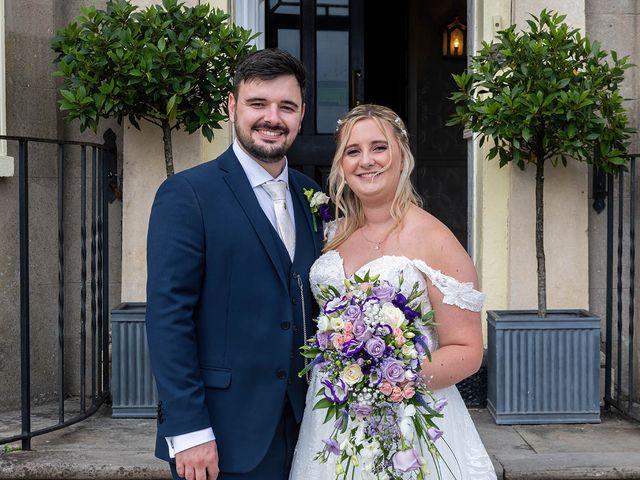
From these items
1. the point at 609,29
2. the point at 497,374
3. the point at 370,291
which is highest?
the point at 609,29

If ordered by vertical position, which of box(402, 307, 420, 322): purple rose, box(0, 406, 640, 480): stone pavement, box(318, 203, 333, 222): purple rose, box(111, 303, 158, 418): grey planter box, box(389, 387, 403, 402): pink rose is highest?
box(318, 203, 333, 222): purple rose

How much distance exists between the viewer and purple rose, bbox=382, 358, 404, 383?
88.3 inches

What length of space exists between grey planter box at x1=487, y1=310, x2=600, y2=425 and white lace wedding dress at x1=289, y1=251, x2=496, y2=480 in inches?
78.2

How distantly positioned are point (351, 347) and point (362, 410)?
198mm

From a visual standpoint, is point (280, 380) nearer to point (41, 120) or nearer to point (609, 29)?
point (41, 120)

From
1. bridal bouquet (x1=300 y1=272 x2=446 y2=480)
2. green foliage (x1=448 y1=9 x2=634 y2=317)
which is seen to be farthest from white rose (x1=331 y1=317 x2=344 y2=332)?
green foliage (x1=448 y1=9 x2=634 y2=317)

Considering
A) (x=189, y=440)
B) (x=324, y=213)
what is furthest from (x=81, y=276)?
(x=189, y=440)

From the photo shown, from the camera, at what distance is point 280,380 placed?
2.58 metres

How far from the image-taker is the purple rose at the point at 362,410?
2295 mm

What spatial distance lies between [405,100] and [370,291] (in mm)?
7047

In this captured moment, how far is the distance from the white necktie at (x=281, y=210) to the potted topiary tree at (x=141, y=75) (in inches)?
80.0

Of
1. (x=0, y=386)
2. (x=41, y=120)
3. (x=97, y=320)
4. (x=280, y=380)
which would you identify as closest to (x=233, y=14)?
(x=41, y=120)

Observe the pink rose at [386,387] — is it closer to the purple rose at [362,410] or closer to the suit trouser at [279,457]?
the purple rose at [362,410]

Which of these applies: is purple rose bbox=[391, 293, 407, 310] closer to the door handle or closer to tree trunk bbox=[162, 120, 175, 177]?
tree trunk bbox=[162, 120, 175, 177]
